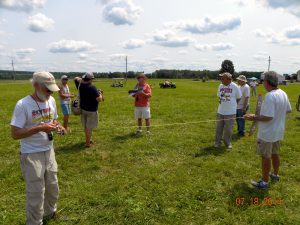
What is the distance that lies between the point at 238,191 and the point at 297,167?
7.03ft

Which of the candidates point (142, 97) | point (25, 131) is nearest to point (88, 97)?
point (142, 97)

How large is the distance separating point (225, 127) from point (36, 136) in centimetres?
553

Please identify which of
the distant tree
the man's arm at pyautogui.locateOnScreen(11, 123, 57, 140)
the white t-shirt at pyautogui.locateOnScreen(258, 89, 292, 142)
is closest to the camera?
the man's arm at pyautogui.locateOnScreen(11, 123, 57, 140)

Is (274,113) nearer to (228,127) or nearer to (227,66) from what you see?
(228,127)

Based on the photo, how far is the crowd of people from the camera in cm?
394

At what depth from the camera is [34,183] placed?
4055 millimetres

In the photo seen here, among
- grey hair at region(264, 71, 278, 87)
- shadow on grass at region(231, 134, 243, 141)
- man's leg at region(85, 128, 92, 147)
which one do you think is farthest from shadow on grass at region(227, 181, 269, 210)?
man's leg at region(85, 128, 92, 147)

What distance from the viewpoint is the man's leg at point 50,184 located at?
4.28 meters

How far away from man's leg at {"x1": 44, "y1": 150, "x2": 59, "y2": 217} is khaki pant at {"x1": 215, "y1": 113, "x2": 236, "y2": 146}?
5046 millimetres

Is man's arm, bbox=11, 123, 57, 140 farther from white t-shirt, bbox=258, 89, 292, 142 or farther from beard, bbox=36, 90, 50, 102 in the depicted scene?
white t-shirt, bbox=258, 89, 292, 142

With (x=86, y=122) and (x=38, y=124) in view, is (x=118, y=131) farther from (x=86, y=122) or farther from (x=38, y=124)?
(x=38, y=124)

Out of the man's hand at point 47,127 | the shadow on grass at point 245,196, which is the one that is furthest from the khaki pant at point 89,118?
the man's hand at point 47,127

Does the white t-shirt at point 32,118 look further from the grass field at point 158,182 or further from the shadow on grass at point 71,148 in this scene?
the shadow on grass at point 71,148
